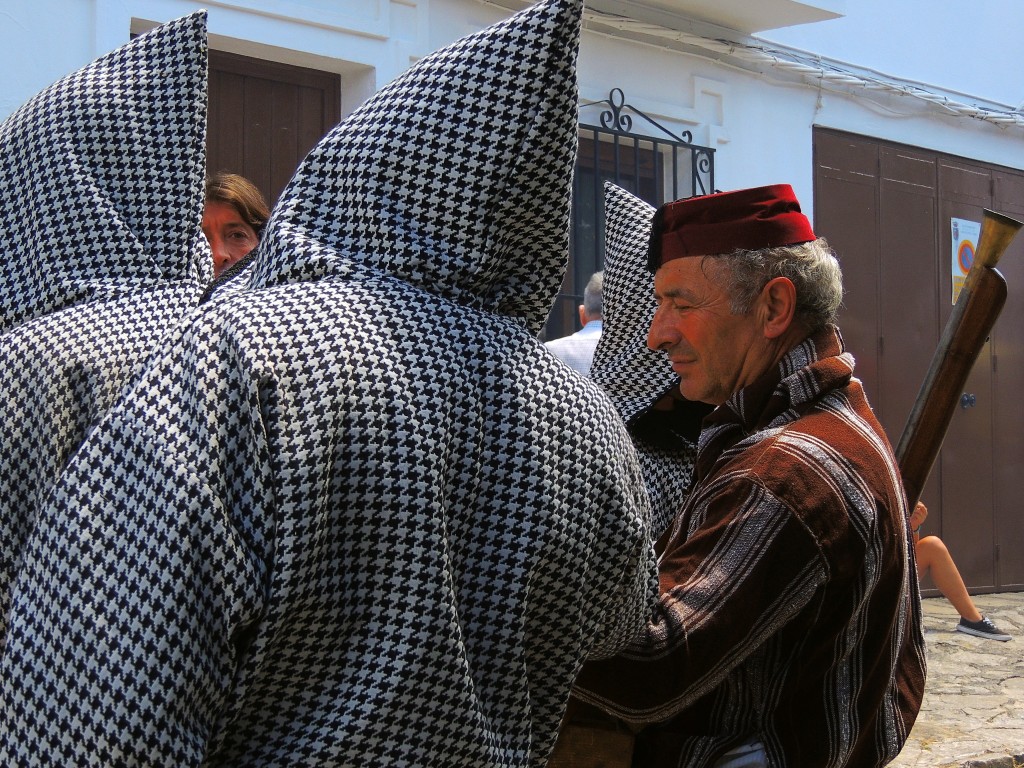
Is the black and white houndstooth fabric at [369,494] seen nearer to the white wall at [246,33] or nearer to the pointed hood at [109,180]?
the pointed hood at [109,180]

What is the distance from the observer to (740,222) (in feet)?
6.58

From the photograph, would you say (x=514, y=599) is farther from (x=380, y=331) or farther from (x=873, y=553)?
(x=873, y=553)

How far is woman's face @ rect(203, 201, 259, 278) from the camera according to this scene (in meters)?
3.24

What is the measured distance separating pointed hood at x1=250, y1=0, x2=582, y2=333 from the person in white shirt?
3.15 m

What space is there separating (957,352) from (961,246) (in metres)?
6.43

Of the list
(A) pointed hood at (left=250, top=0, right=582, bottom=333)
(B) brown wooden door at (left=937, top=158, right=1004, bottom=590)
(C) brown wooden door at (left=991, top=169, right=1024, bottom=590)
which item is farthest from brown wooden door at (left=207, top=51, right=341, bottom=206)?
(C) brown wooden door at (left=991, top=169, right=1024, bottom=590)

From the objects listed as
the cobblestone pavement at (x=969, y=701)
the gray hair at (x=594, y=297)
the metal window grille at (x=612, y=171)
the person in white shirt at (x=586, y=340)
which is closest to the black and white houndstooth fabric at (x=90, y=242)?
the person in white shirt at (x=586, y=340)

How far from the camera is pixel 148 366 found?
0.97 meters

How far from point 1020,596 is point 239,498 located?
8.71 m

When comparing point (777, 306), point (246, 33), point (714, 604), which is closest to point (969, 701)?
point (777, 306)

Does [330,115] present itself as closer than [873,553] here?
No

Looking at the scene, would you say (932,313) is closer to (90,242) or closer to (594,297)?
(594,297)

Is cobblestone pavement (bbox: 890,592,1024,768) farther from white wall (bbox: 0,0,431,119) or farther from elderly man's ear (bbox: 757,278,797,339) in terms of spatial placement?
white wall (bbox: 0,0,431,119)

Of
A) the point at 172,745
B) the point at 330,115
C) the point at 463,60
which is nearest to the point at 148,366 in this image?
the point at 172,745
